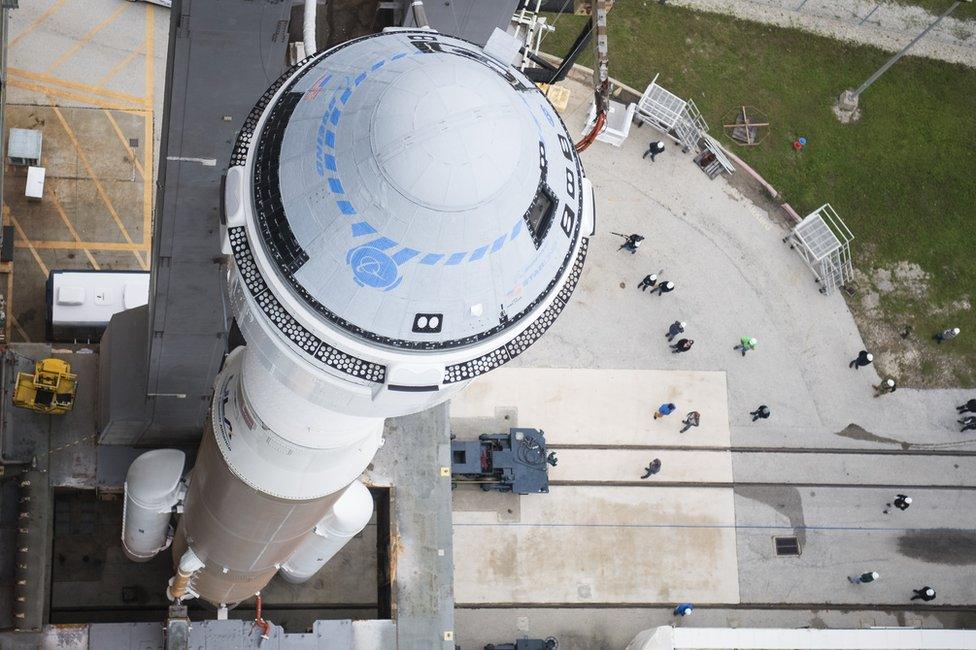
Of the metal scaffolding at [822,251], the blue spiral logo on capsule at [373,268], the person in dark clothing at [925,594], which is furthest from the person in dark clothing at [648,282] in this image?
the blue spiral logo on capsule at [373,268]

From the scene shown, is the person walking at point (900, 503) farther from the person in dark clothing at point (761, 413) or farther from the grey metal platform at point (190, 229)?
the grey metal platform at point (190, 229)

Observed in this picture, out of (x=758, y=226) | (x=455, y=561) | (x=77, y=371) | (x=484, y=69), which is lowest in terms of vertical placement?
(x=455, y=561)

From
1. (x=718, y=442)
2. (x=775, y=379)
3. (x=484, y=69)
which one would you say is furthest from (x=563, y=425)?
(x=484, y=69)

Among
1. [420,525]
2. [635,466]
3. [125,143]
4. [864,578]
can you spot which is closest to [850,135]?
[635,466]

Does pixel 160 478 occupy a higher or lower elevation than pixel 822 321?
lower

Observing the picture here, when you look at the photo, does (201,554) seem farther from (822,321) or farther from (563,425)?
(822,321)

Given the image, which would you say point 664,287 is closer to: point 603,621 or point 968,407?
point 603,621
